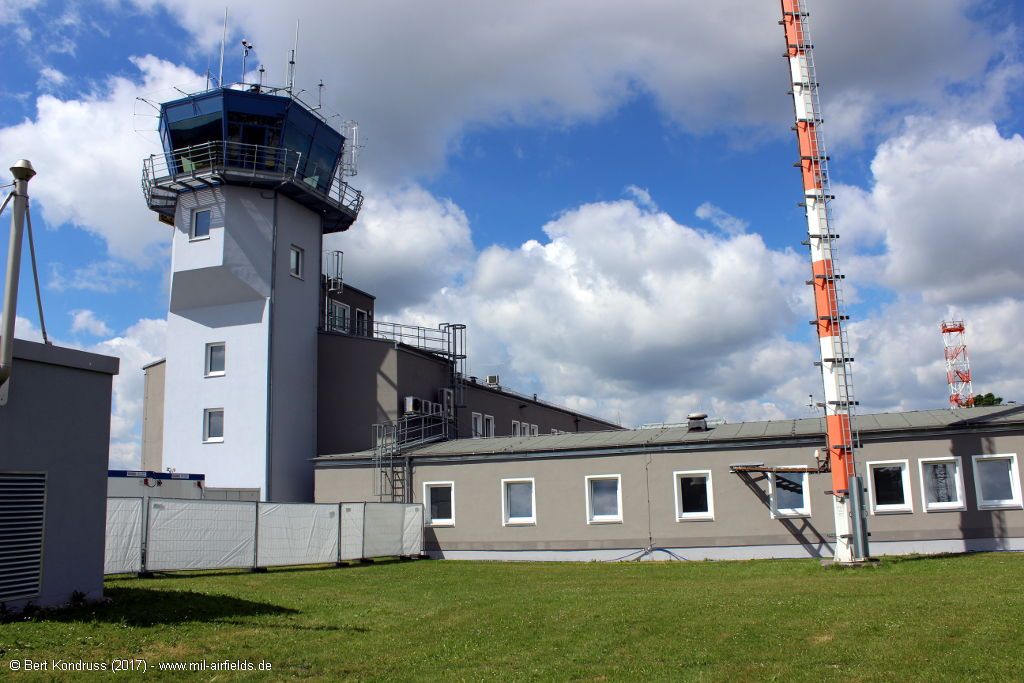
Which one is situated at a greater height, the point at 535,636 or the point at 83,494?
the point at 83,494

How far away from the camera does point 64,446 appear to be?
13758mm

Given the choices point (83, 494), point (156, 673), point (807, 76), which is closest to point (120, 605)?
point (83, 494)

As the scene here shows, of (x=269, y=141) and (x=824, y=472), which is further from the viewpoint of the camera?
(x=269, y=141)

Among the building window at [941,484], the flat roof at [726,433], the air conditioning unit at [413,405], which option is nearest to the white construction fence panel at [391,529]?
the flat roof at [726,433]

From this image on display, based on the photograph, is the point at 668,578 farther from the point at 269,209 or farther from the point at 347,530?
the point at 269,209

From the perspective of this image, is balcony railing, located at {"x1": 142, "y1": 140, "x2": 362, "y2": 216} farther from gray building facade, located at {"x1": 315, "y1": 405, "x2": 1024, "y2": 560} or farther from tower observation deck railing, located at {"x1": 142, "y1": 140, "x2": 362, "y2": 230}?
gray building facade, located at {"x1": 315, "y1": 405, "x2": 1024, "y2": 560}

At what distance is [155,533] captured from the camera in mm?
21031

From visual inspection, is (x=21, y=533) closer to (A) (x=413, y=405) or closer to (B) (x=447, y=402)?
(A) (x=413, y=405)

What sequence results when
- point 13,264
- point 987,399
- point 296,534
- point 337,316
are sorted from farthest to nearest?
point 987,399 < point 337,316 < point 296,534 < point 13,264

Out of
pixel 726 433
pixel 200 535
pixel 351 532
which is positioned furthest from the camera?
pixel 726 433

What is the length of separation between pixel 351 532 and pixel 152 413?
17.7 metres

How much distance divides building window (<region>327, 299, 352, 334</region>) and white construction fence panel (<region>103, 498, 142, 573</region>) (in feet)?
62.8

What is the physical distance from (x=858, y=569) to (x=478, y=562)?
11.8m

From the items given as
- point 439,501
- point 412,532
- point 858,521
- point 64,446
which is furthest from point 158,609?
point 439,501
